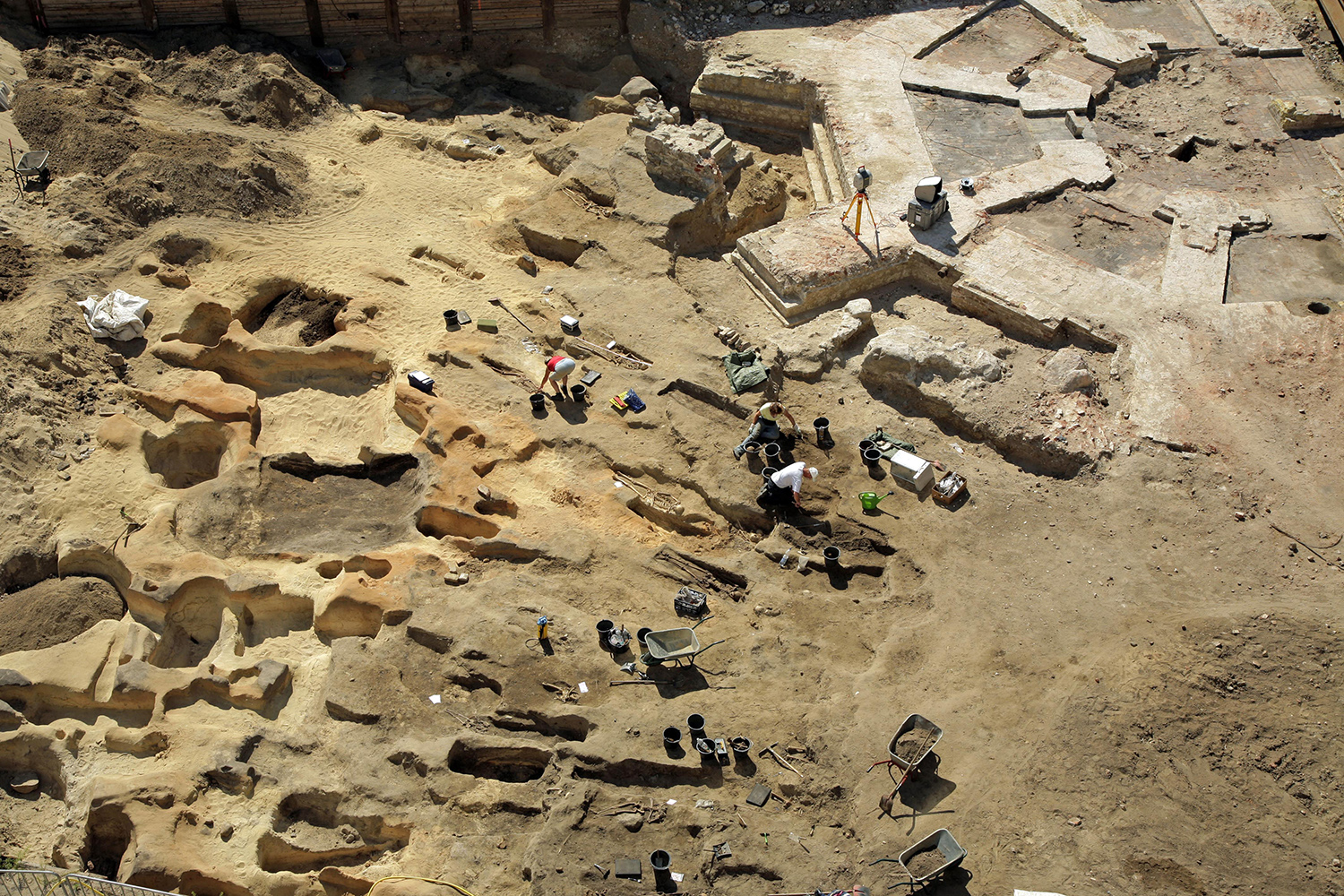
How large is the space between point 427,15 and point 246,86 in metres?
4.11

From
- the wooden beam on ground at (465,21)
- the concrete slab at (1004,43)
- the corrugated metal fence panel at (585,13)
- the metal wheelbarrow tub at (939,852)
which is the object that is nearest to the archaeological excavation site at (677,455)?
the metal wheelbarrow tub at (939,852)

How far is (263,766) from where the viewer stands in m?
9.56

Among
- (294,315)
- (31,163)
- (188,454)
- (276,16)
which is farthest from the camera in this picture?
(276,16)

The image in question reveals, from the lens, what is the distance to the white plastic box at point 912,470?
38.8 feet

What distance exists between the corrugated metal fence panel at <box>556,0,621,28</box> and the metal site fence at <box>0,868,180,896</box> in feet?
55.4

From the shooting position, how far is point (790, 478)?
11.4 m

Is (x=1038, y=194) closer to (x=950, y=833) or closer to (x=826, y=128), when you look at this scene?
(x=826, y=128)

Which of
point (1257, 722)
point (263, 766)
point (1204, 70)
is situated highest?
point (1204, 70)

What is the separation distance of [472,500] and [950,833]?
6.28 metres

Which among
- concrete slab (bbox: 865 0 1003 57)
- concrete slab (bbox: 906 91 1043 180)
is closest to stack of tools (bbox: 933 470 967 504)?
concrete slab (bbox: 906 91 1043 180)

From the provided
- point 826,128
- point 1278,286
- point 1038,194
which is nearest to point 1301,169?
point 1278,286

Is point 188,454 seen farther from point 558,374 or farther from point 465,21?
point 465,21

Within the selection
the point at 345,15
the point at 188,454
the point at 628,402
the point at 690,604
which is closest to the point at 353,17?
the point at 345,15

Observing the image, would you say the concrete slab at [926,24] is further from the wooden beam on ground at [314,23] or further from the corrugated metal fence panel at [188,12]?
the corrugated metal fence panel at [188,12]
